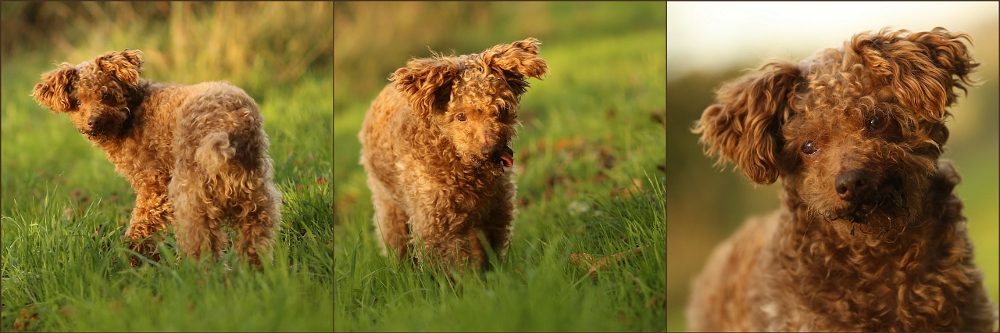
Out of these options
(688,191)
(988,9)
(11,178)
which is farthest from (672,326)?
(11,178)

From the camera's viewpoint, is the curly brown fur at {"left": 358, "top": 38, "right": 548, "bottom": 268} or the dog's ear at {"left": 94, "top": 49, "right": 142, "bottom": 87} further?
the dog's ear at {"left": 94, "top": 49, "right": 142, "bottom": 87}

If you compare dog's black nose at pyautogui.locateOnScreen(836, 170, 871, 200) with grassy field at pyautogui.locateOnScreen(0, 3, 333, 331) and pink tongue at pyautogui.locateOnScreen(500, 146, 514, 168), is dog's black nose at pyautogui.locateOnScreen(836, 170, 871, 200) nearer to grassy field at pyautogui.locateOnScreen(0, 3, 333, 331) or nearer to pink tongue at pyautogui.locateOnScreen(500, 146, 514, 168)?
pink tongue at pyautogui.locateOnScreen(500, 146, 514, 168)

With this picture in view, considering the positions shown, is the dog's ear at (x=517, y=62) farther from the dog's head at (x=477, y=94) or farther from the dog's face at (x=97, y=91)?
the dog's face at (x=97, y=91)

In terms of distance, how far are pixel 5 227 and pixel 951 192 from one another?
16.2 feet

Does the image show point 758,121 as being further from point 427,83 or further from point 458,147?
point 427,83

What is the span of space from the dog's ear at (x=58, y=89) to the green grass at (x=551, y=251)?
1651 millimetres

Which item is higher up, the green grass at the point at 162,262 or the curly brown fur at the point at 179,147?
the curly brown fur at the point at 179,147

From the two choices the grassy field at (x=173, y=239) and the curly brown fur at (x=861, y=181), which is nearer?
the curly brown fur at (x=861, y=181)

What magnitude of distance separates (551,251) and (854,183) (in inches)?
59.7

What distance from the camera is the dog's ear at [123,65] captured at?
13.4ft

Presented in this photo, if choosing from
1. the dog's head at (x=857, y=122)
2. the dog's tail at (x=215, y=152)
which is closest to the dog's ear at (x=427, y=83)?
the dog's tail at (x=215, y=152)

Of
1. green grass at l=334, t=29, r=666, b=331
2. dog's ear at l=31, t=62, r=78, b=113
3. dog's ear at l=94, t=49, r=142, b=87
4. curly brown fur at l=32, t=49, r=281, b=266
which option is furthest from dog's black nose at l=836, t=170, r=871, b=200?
dog's ear at l=31, t=62, r=78, b=113

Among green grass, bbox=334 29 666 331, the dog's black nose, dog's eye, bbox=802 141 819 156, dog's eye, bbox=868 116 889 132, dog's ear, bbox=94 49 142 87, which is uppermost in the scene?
dog's ear, bbox=94 49 142 87

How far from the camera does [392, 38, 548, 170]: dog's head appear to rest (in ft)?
11.9
